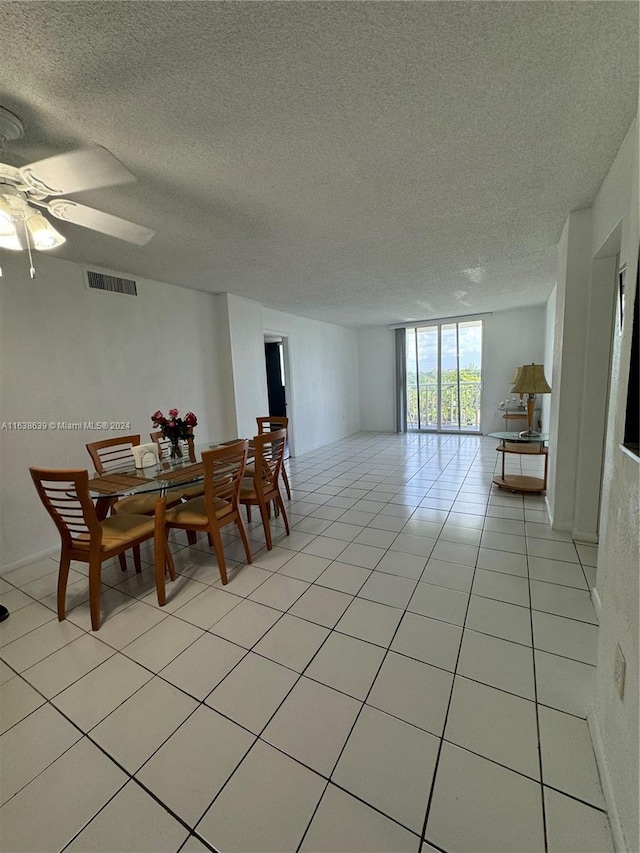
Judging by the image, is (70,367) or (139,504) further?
(70,367)

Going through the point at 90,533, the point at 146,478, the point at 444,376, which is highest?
the point at 444,376

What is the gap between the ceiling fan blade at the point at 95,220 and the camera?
1586mm

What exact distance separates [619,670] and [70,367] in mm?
3893

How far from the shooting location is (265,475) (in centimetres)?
287

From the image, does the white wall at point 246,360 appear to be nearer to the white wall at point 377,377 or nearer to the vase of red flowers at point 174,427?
the vase of red flowers at point 174,427

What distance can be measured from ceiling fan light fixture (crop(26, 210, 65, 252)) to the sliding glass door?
655cm

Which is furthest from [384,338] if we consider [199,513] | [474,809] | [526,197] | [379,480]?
[474,809]

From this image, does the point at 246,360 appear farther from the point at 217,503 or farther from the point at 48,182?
the point at 48,182

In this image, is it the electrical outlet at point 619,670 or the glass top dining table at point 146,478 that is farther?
the glass top dining table at point 146,478

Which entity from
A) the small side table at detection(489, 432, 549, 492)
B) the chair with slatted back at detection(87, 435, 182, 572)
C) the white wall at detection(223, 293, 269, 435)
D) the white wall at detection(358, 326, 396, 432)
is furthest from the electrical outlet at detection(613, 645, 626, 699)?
the white wall at detection(358, 326, 396, 432)

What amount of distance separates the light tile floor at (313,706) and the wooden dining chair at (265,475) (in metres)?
0.39

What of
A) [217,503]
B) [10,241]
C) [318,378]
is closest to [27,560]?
[217,503]

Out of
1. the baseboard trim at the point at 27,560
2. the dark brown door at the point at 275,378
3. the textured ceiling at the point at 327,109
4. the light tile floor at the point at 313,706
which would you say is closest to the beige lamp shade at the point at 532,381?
the textured ceiling at the point at 327,109

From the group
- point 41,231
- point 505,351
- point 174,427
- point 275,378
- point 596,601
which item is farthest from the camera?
point 275,378
